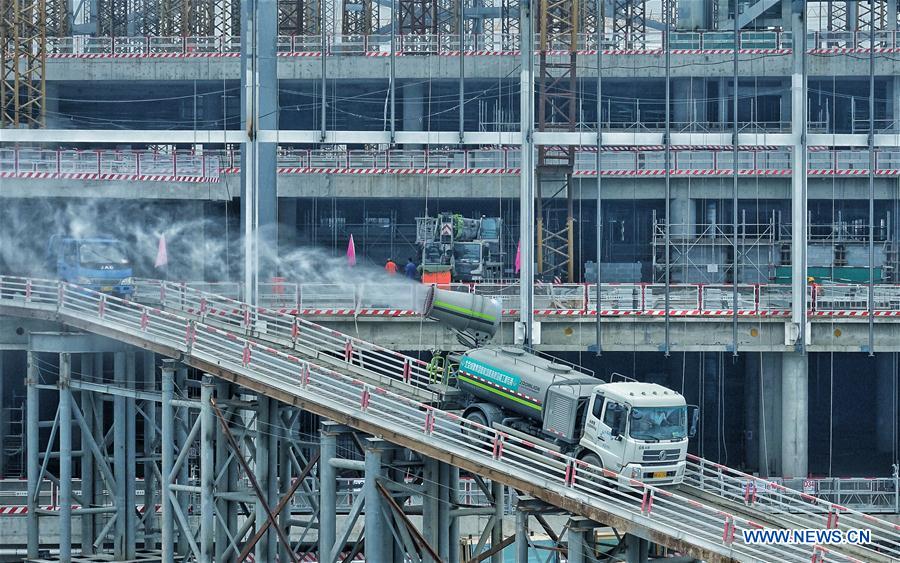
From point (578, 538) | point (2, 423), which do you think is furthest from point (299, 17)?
point (578, 538)

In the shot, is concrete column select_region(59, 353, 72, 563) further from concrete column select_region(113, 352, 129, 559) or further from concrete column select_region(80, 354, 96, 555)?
concrete column select_region(113, 352, 129, 559)

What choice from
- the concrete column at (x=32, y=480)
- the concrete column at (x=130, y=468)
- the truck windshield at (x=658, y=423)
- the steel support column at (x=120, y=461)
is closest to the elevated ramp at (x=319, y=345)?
the concrete column at (x=130, y=468)

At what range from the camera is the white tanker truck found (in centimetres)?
2802

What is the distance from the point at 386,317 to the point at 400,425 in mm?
14047

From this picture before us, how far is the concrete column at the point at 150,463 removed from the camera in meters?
39.6

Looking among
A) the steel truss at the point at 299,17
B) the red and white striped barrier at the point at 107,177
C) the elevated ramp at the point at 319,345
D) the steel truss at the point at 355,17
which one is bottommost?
the elevated ramp at the point at 319,345

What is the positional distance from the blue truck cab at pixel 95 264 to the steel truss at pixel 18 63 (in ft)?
41.0

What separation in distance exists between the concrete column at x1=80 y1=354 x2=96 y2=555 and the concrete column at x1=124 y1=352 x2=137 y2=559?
3.61 ft

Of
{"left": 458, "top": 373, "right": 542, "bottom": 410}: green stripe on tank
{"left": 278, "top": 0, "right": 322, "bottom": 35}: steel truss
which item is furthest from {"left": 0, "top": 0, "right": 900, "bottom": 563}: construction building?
{"left": 458, "top": 373, "right": 542, "bottom": 410}: green stripe on tank

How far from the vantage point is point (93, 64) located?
62.2 meters

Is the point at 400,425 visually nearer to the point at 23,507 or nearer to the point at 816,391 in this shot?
the point at 23,507

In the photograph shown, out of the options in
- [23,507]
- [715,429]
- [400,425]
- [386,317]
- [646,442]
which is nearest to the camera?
[646,442]

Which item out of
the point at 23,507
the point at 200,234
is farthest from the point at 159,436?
the point at 200,234

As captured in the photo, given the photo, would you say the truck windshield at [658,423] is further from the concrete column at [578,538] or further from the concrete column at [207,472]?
the concrete column at [207,472]
